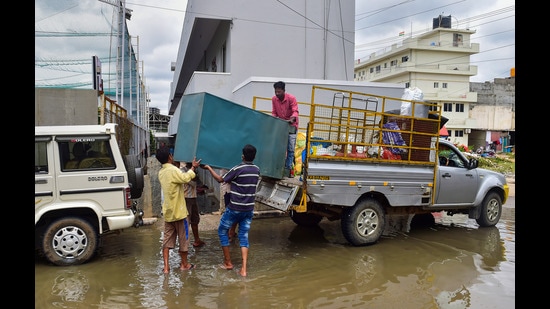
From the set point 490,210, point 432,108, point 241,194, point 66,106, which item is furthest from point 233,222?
point 490,210

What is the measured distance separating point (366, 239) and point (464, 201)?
2.60m

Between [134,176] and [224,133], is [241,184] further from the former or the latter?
[134,176]

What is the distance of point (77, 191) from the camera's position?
5582mm

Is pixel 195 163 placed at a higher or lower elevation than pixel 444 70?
lower

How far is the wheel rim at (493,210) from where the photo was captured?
8516mm

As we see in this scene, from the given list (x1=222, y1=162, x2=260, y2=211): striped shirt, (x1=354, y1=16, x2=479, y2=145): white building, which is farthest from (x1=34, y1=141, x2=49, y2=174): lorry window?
(x1=354, y1=16, x2=479, y2=145): white building

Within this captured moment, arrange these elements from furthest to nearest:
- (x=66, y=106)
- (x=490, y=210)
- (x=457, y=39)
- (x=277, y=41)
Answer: (x=457, y=39)
(x=277, y=41)
(x=66, y=106)
(x=490, y=210)

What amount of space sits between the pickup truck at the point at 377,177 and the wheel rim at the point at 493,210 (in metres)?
0.37

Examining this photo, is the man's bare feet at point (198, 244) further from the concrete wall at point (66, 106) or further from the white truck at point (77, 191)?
the concrete wall at point (66, 106)

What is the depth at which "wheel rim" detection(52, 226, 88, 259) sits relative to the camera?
5496 mm

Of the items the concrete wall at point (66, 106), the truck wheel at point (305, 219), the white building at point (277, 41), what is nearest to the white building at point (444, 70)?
the white building at point (277, 41)

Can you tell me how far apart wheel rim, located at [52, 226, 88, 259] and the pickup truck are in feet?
9.01

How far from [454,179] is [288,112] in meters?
3.55

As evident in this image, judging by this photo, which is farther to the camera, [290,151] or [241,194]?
[290,151]
